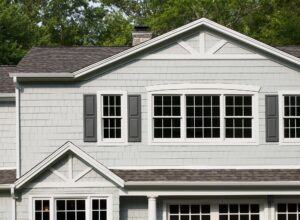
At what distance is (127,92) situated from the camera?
24656 mm

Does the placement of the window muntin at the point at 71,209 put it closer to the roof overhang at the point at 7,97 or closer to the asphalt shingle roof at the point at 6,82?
the roof overhang at the point at 7,97

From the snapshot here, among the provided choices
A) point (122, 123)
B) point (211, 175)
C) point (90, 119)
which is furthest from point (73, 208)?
point (211, 175)

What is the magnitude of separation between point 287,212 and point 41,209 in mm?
7305

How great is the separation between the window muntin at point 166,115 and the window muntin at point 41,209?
3830mm

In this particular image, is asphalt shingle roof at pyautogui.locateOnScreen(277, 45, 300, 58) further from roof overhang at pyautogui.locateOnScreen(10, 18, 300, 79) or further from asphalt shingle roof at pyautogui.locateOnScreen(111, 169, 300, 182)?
asphalt shingle roof at pyautogui.locateOnScreen(111, 169, 300, 182)

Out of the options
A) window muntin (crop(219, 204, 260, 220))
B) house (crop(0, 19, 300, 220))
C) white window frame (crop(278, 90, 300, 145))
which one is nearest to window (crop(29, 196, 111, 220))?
house (crop(0, 19, 300, 220))

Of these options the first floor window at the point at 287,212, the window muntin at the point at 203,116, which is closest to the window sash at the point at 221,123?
the window muntin at the point at 203,116

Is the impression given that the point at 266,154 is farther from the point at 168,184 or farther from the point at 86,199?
the point at 86,199

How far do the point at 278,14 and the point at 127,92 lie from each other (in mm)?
30780

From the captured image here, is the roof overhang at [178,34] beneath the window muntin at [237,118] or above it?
above

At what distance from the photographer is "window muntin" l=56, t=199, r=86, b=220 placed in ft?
A: 78.1

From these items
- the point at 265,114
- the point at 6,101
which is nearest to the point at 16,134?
the point at 6,101

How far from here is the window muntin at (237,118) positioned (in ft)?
81.4

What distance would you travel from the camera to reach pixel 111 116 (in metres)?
24.5
